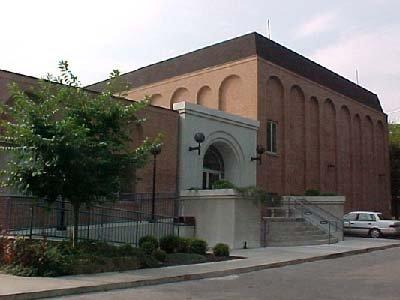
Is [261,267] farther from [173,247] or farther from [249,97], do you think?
[249,97]

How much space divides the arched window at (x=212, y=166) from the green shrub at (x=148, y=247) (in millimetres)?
12902

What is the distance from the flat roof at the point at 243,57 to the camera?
111ft

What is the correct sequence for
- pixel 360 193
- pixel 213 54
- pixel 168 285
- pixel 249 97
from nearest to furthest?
1. pixel 168 285
2. pixel 249 97
3. pixel 213 54
4. pixel 360 193

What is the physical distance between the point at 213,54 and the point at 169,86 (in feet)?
13.1

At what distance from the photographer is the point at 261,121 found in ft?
107

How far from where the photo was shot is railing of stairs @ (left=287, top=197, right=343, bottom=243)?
2819cm

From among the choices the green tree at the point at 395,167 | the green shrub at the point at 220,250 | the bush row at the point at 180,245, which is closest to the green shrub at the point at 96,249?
the bush row at the point at 180,245

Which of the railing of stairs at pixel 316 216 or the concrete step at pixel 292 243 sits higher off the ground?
the railing of stairs at pixel 316 216

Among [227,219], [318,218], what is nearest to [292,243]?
[227,219]

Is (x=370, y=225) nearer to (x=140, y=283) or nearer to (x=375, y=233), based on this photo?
(x=375, y=233)

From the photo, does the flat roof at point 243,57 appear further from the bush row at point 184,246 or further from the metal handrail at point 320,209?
the bush row at point 184,246

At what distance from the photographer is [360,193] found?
43.6 metres

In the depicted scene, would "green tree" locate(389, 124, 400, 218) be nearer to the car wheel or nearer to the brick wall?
the brick wall

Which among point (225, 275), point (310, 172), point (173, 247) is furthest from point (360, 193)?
point (225, 275)
